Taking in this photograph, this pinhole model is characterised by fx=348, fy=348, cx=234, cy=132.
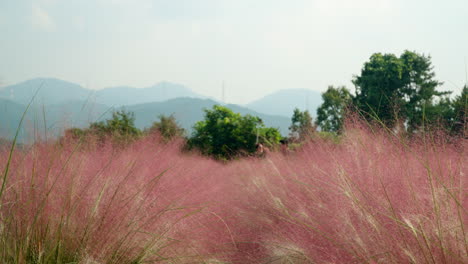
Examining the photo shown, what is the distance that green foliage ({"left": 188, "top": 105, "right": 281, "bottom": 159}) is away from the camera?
16469 mm

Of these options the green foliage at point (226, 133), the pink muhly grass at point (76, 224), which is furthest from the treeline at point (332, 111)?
the pink muhly grass at point (76, 224)

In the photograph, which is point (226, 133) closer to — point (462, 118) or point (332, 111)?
point (332, 111)

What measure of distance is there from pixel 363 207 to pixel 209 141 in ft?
51.0

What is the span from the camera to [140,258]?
224 cm

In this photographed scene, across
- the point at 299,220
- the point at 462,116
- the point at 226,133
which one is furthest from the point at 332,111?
the point at 299,220

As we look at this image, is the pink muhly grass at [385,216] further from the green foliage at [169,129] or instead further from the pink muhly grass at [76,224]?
the green foliage at [169,129]

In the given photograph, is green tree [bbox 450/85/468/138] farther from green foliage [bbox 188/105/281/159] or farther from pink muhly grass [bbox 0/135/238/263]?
green foliage [bbox 188/105/281/159]

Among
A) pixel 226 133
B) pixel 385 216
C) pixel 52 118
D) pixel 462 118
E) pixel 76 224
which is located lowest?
pixel 226 133

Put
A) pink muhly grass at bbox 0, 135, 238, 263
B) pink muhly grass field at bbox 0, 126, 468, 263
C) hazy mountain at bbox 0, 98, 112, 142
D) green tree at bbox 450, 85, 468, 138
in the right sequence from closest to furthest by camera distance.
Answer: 1. pink muhly grass field at bbox 0, 126, 468, 263
2. pink muhly grass at bbox 0, 135, 238, 263
3. green tree at bbox 450, 85, 468, 138
4. hazy mountain at bbox 0, 98, 112, 142

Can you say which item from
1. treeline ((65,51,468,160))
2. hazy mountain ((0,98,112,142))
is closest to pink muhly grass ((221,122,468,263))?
hazy mountain ((0,98,112,142))

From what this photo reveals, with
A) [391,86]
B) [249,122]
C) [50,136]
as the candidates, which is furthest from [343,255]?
[391,86]

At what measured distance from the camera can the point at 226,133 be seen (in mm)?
17062

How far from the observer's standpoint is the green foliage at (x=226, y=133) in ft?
54.0

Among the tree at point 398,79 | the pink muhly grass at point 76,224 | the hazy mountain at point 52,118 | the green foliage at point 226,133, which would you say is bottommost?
the green foliage at point 226,133
